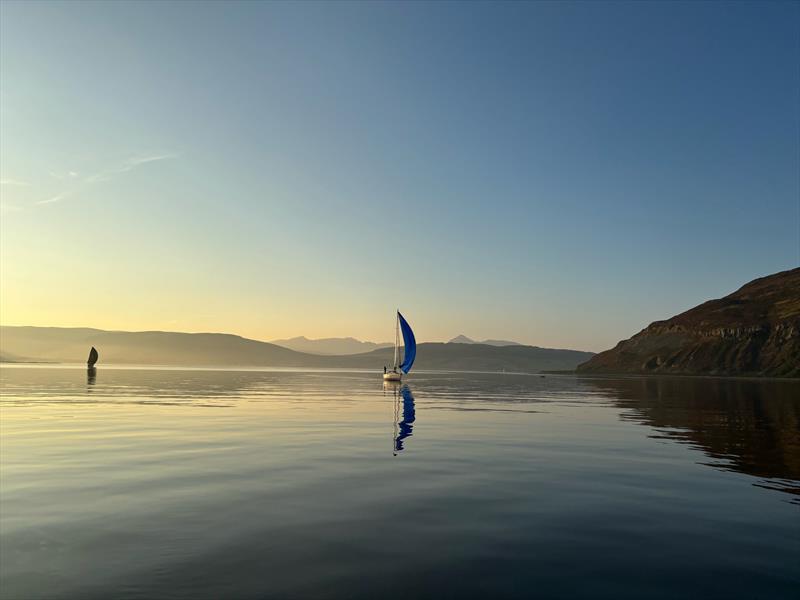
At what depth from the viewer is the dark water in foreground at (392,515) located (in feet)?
29.7

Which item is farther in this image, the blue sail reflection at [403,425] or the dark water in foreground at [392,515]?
the blue sail reflection at [403,425]

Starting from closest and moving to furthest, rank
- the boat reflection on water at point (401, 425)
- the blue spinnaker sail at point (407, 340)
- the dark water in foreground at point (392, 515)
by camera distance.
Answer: the dark water in foreground at point (392, 515) → the boat reflection on water at point (401, 425) → the blue spinnaker sail at point (407, 340)

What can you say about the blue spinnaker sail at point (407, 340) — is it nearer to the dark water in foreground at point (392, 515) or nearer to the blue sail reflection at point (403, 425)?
the blue sail reflection at point (403, 425)

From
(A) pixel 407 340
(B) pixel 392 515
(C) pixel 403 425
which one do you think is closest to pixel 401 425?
(C) pixel 403 425

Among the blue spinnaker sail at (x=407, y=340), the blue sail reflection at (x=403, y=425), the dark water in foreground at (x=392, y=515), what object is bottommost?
the blue sail reflection at (x=403, y=425)

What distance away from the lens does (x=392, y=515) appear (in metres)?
13.4

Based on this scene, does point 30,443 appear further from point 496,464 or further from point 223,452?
point 496,464

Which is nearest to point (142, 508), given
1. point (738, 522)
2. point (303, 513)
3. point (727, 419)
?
point (303, 513)

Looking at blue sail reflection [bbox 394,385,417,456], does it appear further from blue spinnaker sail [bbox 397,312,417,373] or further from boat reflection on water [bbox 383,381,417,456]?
blue spinnaker sail [bbox 397,312,417,373]

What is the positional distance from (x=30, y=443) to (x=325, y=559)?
2200cm

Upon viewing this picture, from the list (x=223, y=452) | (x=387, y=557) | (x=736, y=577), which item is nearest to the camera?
(x=736, y=577)

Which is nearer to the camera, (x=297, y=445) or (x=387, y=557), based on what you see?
(x=387, y=557)

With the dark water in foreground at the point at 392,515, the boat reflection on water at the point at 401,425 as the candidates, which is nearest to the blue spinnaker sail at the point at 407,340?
the boat reflection on water at the point at 401,425

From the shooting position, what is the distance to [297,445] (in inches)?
1014
